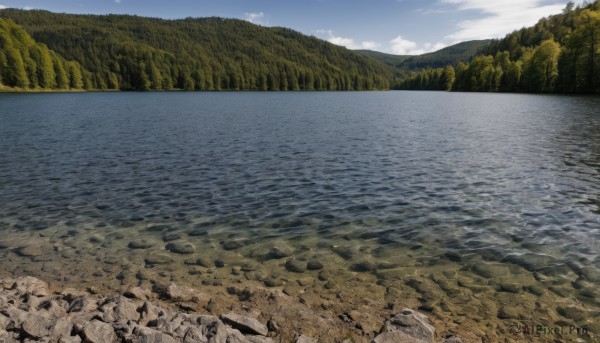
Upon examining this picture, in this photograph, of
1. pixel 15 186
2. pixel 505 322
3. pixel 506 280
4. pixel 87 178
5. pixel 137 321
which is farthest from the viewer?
pixel 87 178

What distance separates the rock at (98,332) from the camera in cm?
856

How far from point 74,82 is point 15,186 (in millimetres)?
202133

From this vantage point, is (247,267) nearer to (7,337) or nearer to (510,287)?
(7,337)

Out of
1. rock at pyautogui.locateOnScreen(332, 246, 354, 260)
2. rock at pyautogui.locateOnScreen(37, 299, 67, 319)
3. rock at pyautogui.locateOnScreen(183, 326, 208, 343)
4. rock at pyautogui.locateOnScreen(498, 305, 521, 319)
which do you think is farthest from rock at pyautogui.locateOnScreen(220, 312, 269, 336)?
rock at pyautogui.locateOnScreen(498, 305, 521, 319)

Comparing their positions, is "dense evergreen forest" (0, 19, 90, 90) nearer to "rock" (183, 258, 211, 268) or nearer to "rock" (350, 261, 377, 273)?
"rock" (183, 258, 211, 268)

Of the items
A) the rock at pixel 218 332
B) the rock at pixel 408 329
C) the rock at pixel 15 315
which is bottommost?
the rock at pixel 408 329

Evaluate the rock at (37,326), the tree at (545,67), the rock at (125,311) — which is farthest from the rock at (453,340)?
the tree at (545,67)

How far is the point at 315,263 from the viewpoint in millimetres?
14445

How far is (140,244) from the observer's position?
53.5ft

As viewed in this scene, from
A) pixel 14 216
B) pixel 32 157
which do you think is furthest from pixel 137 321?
pixel 32 157

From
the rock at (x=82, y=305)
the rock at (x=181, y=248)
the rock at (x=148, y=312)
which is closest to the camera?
the rock at (x=148, y=312)

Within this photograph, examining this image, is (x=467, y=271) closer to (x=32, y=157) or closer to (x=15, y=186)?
(x=15, y=186)

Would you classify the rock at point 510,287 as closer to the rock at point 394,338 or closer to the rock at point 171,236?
the rock at point 394,338

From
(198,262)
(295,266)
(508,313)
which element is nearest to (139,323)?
(198,262)
